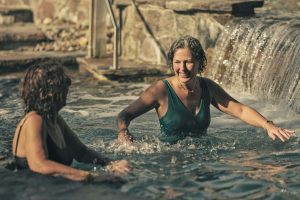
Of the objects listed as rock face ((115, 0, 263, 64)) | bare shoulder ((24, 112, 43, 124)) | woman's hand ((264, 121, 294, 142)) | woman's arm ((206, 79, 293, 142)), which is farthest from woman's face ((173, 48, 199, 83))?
rock face ((115, 0, 263, 64))

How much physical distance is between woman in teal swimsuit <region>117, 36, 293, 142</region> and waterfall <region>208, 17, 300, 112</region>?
236 centimetres

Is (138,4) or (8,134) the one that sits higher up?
(138,4)

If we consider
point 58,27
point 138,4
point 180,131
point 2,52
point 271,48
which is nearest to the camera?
point 180,131

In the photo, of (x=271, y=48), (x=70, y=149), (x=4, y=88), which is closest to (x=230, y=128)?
(x=271, y=48)

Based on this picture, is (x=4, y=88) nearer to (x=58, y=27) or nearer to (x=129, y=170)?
(x=58, y=27)

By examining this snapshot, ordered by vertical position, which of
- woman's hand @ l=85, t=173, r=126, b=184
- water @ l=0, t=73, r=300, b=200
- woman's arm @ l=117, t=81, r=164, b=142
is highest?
woman's arm @ l=117, t=81, r=164, b=142

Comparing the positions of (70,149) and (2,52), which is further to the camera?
(2,52)

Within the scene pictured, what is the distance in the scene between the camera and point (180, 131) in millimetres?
6355

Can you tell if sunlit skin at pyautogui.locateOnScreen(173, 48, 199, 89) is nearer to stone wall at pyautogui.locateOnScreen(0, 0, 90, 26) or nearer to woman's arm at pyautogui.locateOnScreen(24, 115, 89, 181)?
woman's arm at pyautogui.locateOnScreen(24, 115, 89, 181)

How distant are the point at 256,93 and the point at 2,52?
16.0 ft

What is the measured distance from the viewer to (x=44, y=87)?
4746mm

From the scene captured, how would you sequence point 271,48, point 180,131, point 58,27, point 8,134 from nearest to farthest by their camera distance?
point 180,131 < point 8,134 < point 271,48 < point 58,27

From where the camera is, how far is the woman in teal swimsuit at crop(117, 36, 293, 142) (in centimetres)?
594

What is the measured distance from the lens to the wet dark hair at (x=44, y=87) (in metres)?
4.75
